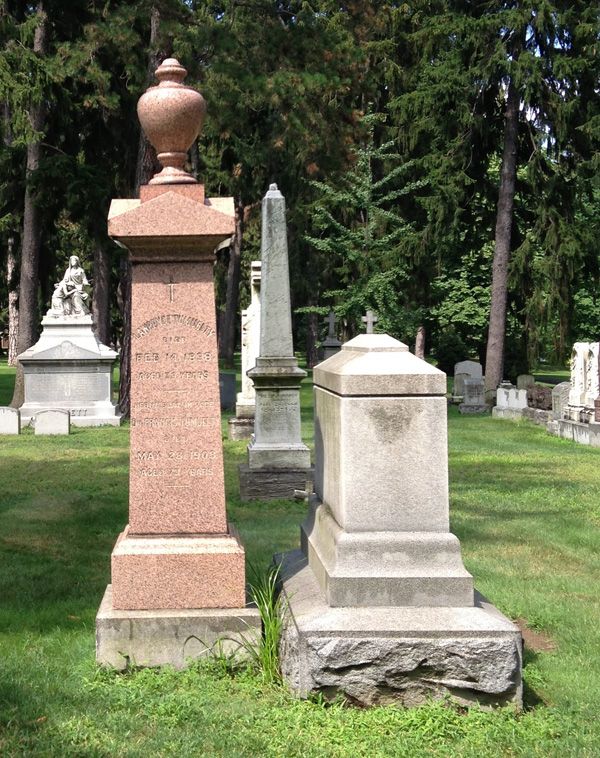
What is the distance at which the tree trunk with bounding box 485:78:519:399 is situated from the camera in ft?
84.7

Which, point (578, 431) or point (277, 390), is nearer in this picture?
point (277, 390)

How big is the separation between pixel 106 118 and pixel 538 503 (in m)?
16.6

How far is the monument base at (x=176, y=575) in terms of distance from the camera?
16.7 feet

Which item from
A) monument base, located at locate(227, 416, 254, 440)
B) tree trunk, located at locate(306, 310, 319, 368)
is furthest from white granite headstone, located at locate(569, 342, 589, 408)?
tree trunk, located at locate(306, 310, 319, 368)

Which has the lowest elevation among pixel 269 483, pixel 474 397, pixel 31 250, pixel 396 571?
pixel 269 483

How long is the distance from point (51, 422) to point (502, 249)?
1384 cm

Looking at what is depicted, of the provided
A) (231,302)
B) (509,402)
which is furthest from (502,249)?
(231,302)

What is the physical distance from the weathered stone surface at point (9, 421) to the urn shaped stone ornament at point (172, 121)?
1372 cm

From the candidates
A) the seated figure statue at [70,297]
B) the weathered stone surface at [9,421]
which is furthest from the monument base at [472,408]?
the weathered stone surface at [9,421]

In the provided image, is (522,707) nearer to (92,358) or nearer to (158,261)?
(158,261)

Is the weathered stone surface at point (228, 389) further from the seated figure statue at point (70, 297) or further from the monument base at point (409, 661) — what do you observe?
the monument base at point (409, 661)

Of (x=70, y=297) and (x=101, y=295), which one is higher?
(x=101, y=295)

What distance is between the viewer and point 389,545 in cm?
486

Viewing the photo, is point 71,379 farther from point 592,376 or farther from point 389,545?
point 389,545
